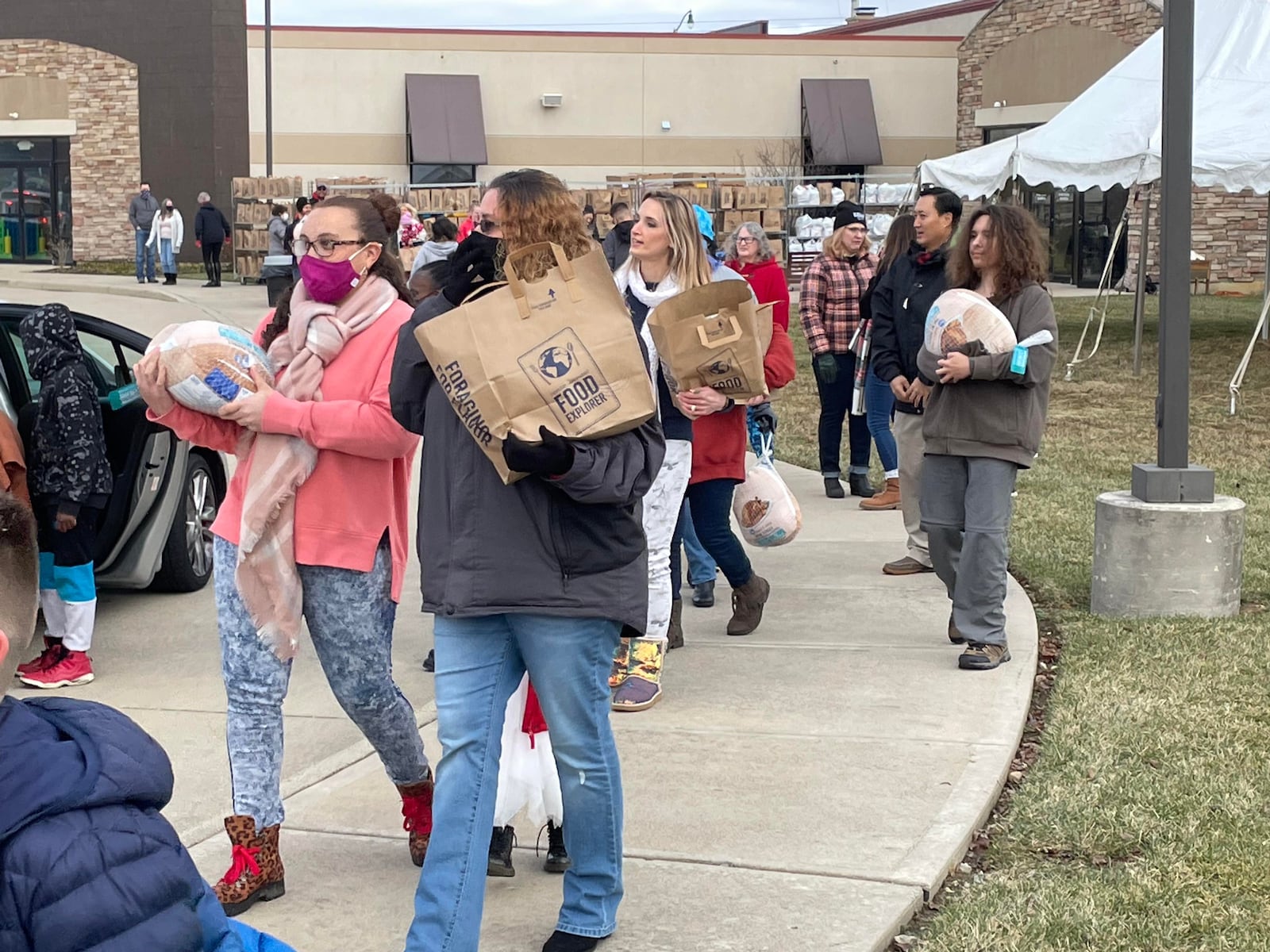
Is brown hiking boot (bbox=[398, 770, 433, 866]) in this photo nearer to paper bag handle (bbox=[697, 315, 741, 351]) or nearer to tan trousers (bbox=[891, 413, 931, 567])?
paper bag handle (bbox=[697, 315, 741, 351])

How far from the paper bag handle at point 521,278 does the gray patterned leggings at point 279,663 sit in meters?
0.97

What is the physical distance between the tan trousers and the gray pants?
162cm

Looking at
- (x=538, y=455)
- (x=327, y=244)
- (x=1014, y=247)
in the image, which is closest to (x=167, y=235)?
(x=1014, y=247)

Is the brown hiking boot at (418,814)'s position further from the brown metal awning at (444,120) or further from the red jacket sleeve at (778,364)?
the brown metal awning at (444,120)

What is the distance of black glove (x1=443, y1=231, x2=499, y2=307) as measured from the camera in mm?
3719

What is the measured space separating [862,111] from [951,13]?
10927 millimetres

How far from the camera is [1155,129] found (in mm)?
16172

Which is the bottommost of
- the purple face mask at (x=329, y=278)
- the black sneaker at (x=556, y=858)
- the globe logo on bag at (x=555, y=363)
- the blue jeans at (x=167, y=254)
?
the black sneaker at (x=556, y=858)

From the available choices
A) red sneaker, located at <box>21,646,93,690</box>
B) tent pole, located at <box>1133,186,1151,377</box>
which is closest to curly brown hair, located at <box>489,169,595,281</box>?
red sneaker, located at <box>21,646,93,690</box>

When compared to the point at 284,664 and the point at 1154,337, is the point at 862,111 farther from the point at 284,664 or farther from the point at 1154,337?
the point at 284,664

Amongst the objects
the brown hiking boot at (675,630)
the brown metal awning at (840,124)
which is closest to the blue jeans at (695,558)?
the brown hiking boot at (675,630)

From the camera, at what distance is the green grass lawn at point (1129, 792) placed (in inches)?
157

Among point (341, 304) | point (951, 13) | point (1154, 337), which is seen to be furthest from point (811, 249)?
point (341, 304)

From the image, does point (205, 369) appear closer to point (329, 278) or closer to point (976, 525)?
point (329, 278)
